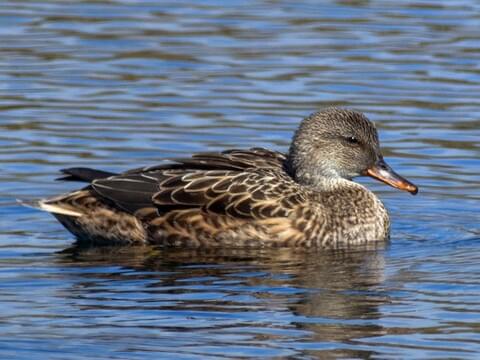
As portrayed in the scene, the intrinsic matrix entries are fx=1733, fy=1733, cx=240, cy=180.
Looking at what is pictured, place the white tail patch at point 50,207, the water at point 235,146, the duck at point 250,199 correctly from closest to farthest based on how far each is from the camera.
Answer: the water at point 235,146 < the duck at point 250,199 < the white tail patch at point 50,207

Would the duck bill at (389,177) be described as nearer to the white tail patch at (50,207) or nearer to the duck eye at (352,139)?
the duck eye at (352,139)

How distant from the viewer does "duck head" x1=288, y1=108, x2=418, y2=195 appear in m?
14.3

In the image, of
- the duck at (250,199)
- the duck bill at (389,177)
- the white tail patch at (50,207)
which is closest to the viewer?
the duck at (250,199)

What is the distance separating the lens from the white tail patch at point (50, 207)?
1400 centimetres

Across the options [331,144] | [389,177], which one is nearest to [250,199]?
[331,144]

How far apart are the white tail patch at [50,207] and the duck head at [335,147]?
188 cm

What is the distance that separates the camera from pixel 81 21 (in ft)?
71.5

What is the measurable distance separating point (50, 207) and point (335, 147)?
2399 mm

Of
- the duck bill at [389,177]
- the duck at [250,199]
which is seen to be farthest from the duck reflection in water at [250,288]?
the duck bill at [389,177]

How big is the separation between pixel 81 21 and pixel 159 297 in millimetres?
10373

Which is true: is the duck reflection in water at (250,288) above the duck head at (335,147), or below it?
below

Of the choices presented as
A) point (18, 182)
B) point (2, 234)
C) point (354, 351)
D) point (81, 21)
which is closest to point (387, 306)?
point (354, 351)

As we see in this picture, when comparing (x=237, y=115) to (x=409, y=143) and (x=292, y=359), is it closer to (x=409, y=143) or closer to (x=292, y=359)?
(x=409, y=143)

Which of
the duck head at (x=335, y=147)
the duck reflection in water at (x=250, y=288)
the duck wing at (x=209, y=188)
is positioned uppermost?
the duck head at (x=335, y=147)
